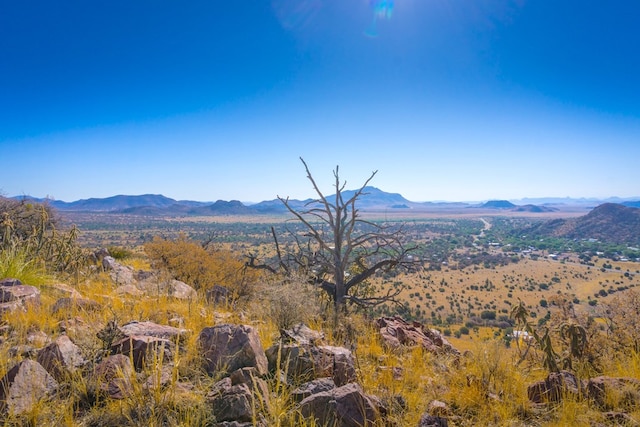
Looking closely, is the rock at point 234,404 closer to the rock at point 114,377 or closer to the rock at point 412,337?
the rock at point 114,377

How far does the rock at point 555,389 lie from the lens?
11.7 feet

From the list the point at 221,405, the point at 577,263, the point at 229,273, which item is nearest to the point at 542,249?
the point at 577,263

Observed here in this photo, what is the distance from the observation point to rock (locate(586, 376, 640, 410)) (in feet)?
11.3

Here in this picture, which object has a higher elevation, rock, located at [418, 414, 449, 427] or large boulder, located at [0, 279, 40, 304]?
large boulder, located at [0, 279, 40, 304]

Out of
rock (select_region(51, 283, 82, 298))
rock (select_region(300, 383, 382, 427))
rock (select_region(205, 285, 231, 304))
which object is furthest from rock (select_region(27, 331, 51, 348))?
rock (select_region(205, 285, 231, 304))

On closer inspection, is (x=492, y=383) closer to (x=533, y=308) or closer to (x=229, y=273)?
(x=229, y=273)

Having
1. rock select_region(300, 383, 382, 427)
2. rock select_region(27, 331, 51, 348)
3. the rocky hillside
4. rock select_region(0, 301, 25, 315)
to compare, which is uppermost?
rock select_region(0, 301, 25, 315)

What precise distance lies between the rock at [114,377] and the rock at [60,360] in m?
0.25

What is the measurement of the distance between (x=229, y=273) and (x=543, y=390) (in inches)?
449

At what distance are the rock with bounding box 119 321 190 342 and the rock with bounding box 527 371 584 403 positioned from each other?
395cm

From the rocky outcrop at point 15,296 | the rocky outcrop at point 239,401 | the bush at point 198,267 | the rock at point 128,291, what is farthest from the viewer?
the bush at point 198,267

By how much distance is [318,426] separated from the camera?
109 inches

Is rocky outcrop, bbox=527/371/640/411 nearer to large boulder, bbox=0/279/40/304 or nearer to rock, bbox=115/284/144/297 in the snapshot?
rock, bbox=115/284/144/297

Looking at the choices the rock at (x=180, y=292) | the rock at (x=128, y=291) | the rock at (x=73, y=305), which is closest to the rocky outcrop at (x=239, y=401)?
the rock at (x=73, y=305)
